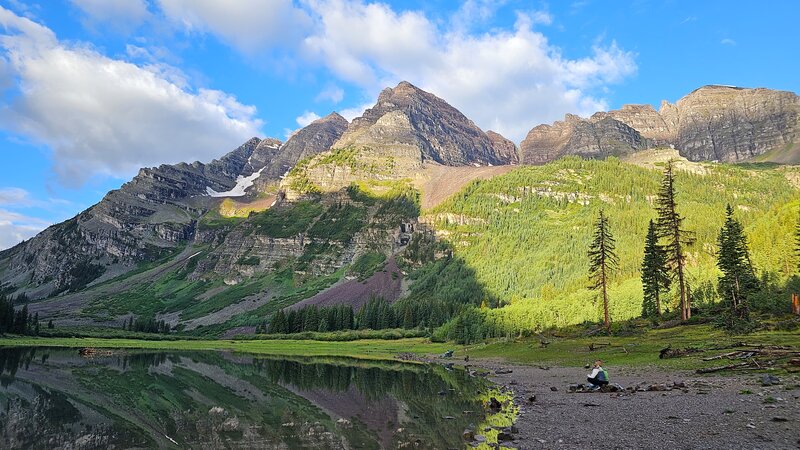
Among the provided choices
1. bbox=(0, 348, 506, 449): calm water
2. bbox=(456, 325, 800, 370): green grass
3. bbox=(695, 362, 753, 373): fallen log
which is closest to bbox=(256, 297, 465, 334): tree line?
Result: bbox=(456, 325, 800, 370): green grass

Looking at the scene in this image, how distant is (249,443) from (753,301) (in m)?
82.2

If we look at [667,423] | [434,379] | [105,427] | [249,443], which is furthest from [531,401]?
[105,427]

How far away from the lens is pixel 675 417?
796 inches

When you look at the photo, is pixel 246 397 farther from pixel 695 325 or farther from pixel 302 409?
pixel 695 325

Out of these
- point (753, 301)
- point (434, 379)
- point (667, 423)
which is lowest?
point (434, 379)

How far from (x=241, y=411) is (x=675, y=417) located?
84.5 feet

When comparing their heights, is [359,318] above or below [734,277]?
below

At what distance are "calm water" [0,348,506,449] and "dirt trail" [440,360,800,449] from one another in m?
3.85

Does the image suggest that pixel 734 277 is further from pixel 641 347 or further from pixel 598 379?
pixel 598 379

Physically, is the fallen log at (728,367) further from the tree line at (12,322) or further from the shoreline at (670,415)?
the tree line at (12,322)

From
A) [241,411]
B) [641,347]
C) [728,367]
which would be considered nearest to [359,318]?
[641,347]

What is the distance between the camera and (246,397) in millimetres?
39312

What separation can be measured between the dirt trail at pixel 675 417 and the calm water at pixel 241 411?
12.6 feet

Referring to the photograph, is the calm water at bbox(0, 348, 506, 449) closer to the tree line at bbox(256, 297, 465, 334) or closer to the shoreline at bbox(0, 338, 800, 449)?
the shoreline at bbox(0, 338, 800, 449)
